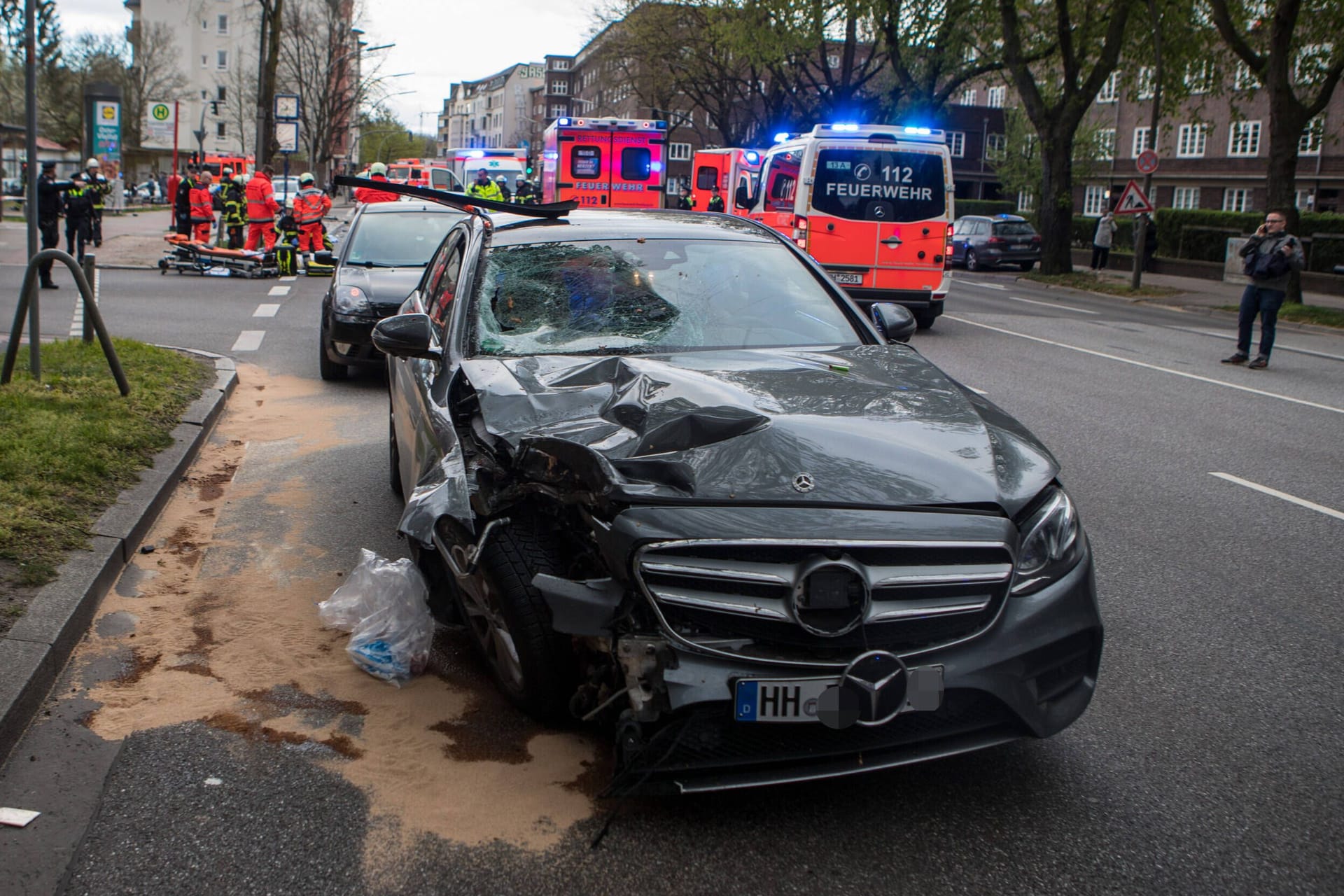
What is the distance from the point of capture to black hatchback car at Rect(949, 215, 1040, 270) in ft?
117

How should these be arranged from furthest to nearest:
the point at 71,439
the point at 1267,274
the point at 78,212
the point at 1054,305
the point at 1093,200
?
1. the point at 1093,200
2. the point at 1054,305
3. the point at 78,212
4. the point at 1267,274
5. the point at 71,439

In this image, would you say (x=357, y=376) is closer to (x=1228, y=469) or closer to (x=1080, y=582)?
(x=1228, y=469)

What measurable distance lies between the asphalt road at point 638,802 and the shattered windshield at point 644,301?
131 cm

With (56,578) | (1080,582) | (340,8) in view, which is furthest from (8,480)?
(340,8)

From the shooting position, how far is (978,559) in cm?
323

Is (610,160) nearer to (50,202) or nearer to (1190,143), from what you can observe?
(50,202)

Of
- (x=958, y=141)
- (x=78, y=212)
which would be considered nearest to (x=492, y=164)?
(x=78, y=212)

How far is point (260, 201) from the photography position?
71.6 feet

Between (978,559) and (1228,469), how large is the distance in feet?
19.0

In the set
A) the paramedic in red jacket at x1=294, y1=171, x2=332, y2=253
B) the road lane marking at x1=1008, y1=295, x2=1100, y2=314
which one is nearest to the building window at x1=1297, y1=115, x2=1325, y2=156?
the road lane marking at x1=1008, y1=295, x2=1100, y2=314

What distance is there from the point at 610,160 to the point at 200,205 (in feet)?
31.4

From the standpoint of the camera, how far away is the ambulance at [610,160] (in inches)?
1179

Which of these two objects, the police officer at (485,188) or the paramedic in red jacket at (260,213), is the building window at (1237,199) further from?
the paramedic in red jacket at (260,213)

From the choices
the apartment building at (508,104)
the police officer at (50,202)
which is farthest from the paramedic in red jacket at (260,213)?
the apartment building at (508,104)
